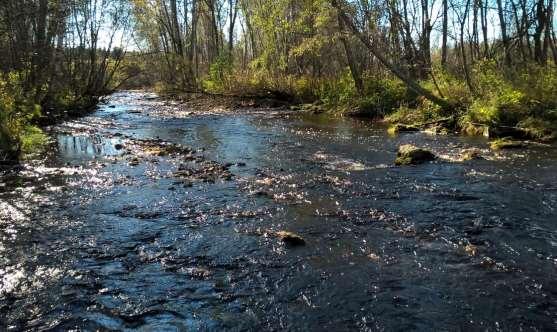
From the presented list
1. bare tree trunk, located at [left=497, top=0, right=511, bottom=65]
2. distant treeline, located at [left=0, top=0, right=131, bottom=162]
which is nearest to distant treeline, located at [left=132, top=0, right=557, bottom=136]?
bare tree trunk, located at [left=497, top=0, right=511, bottom=65]

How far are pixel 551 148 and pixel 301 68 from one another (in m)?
22.0

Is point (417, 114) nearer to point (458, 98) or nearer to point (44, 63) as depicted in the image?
point (458, 98)

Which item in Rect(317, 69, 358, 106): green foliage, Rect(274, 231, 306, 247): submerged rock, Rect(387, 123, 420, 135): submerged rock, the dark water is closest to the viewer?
the dark water

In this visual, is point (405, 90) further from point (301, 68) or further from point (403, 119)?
point (301, 68)

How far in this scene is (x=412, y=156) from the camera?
12.9m

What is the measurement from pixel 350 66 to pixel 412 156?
14601 mm

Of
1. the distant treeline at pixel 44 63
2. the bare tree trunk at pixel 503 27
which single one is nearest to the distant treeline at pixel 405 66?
the bare tree trunk at pixel 503 27

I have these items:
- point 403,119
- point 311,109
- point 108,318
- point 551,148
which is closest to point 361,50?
point 311,109

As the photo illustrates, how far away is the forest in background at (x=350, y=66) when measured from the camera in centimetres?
1636

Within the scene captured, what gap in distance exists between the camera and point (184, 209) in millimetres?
9094

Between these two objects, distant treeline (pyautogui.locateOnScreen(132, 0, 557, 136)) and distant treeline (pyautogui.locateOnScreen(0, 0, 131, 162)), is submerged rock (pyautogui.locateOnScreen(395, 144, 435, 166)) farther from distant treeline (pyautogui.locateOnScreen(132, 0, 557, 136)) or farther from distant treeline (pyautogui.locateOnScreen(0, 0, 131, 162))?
distant treeline (pyautogui.locateOnScreen(0, 0, 131, 162))

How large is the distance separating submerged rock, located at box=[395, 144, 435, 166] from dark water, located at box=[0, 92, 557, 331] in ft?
1.72

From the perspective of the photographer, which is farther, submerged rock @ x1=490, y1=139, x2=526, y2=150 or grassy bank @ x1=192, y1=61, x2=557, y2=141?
grassy bank @ x1=192, y1=61, x2=557, y2=141

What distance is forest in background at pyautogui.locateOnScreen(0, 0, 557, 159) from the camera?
16.4 metres
